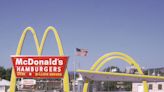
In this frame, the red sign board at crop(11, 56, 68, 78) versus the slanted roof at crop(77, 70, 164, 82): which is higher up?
the red sign board at crop(11, 56, 68, 78)

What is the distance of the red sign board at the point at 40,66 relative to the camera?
28.0m

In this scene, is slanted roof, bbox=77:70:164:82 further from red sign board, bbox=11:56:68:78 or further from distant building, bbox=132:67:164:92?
distant building, bbox=132:67:164:92

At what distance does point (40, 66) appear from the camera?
28203mm

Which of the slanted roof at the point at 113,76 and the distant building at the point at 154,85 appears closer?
the slanted roof at the point at 113,76

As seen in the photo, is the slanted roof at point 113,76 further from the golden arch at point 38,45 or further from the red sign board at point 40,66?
the red sign board at point 40,66

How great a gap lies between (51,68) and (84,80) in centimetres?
1690

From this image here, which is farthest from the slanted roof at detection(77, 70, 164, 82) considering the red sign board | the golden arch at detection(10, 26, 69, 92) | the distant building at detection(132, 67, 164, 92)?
the distant building at detection(132, 67, 164, 92)

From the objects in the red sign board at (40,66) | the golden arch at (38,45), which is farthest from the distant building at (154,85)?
the red sign board at (40,66)

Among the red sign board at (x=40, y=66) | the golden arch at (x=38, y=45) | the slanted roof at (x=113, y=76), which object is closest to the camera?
the red sign board at (x=40, y=66)

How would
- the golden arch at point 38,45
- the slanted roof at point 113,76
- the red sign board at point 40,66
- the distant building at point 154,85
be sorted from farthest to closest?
the distant building at point 154,85, the slanted roof at point 113,76, the golden arch at point 38,45, the red sign board at point 40,66

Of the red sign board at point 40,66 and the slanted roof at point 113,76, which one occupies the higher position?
the red sign board at point 40,66

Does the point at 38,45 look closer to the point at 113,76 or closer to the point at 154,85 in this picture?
the point at 113,76

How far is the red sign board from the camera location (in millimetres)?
28016

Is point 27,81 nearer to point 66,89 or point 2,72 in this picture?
point 66,89
